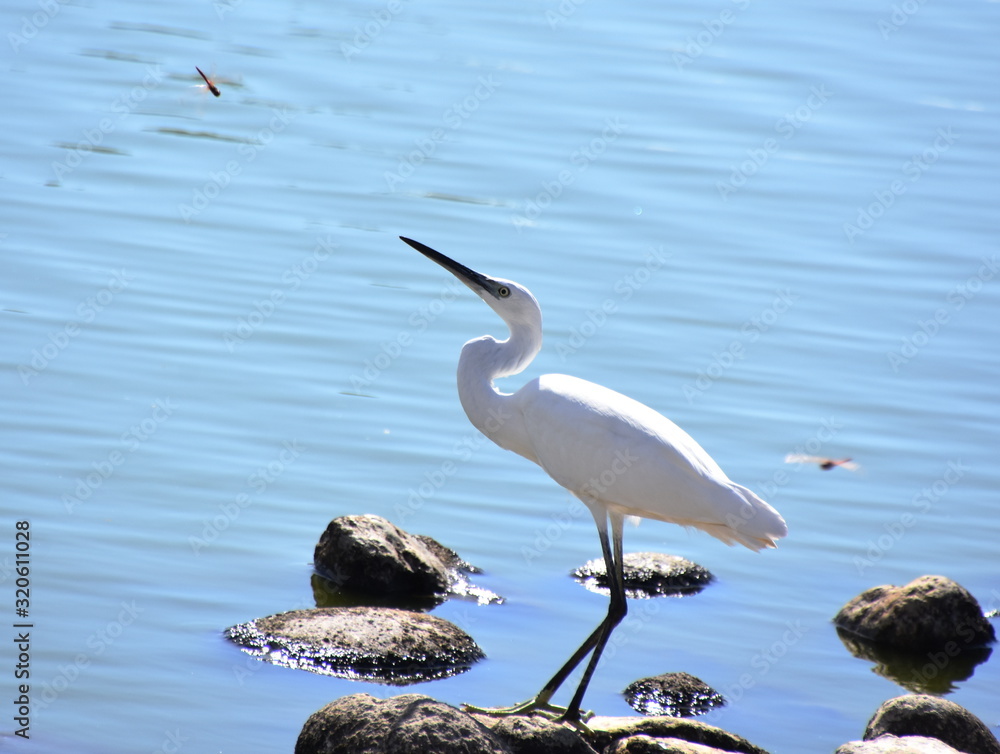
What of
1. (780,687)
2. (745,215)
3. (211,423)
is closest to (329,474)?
(211,423)

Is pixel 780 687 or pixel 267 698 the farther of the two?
pixel 780 687

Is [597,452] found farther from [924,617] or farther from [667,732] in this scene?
[924,617]

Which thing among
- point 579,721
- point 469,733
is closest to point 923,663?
point 579,721

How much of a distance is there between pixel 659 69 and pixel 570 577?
12.0 meters

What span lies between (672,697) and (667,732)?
3.10ft

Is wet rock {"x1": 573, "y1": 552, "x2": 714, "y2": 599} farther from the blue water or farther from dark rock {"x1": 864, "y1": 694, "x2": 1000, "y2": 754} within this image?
dark rock {"x1": 864, "y1": 694, "x2": 1000, "y2": 754}

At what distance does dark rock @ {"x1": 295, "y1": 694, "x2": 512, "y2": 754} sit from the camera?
6250 mm

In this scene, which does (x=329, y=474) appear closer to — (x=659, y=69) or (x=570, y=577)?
(x=570, y=577)

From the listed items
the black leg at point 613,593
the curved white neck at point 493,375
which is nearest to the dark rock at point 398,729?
the black leg at point 613,593

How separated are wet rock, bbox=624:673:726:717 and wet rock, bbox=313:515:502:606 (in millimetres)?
1275

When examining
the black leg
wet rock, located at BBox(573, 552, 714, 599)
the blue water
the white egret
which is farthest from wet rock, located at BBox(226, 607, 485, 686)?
wet rock, located at BBox(573, 552, 714, 599)

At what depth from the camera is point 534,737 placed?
22.4ft

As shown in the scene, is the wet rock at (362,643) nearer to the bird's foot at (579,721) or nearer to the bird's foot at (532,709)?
the bird's foot at (532,709)

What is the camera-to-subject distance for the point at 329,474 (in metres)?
10.4
